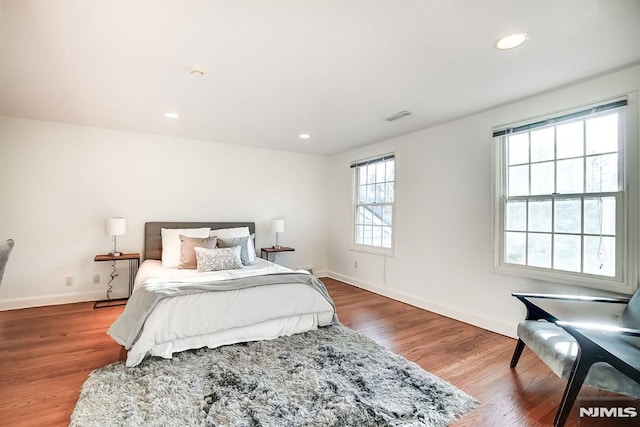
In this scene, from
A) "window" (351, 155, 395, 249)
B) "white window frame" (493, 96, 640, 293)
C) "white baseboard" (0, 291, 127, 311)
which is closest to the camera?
"white window frame" (493, 96, 640, 293)

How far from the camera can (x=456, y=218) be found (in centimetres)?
348

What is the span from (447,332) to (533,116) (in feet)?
7.53

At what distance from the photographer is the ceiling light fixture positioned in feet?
7.50

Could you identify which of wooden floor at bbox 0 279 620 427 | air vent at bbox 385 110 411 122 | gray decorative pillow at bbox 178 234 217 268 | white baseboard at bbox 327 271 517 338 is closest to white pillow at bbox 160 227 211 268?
gray decorative pillow at bbox 178 234 217 268

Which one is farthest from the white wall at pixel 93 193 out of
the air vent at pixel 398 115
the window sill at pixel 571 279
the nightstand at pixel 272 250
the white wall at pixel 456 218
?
the window sill at pixel 571 279

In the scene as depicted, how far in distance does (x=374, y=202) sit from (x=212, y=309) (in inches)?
119

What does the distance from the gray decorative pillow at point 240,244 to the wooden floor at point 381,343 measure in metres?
1.39

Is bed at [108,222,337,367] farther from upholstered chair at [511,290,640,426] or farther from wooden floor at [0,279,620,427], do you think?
upholstered chair at [511,290,640,426]

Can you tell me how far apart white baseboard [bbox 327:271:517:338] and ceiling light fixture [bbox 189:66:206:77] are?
3547 mm

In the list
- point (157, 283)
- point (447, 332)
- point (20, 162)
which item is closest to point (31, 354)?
point (157, 283)

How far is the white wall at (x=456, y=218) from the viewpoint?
2816 mm

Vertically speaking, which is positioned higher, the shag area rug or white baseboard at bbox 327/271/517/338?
white baseboard at bbox 327/271/517/338

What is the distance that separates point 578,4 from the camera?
158 cm

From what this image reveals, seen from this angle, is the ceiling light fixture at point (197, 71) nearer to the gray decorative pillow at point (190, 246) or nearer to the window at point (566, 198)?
the gray decorative pillow at point (190, 246)
